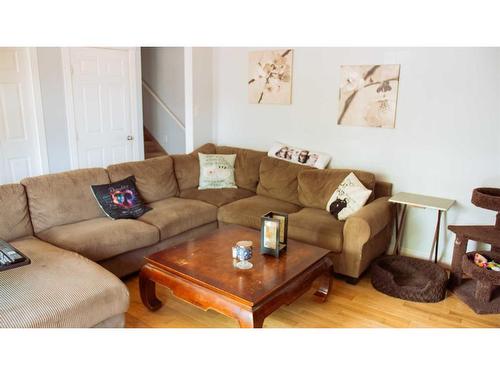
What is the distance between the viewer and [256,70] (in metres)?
4.28

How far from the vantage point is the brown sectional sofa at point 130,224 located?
6.47 ft

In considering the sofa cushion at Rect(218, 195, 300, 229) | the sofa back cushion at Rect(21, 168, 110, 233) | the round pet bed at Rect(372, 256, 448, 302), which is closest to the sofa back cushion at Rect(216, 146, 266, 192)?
the sofa cushion at Rect(218, 195, 300, 229)

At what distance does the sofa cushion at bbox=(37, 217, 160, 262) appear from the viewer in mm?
2668

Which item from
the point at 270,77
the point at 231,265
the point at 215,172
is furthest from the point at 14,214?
the point at 270,77

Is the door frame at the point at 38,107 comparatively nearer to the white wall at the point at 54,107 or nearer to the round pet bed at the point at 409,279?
the white wall at the point at 54,107

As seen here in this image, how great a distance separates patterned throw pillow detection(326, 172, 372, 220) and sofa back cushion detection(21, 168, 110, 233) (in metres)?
1.92

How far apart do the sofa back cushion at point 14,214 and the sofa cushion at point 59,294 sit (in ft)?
1.44

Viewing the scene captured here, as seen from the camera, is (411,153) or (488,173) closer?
(488,173)

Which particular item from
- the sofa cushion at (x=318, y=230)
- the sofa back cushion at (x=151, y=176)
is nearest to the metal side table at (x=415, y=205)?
the sofa cushion at (x=318, y=230)

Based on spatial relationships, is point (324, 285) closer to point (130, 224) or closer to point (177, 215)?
point (177, 215)

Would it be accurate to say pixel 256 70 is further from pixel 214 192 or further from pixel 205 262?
pixel 205 262

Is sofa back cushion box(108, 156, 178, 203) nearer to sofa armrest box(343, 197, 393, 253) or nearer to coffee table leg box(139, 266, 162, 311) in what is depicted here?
coffee table leg box(139, 266, 162, 311)
